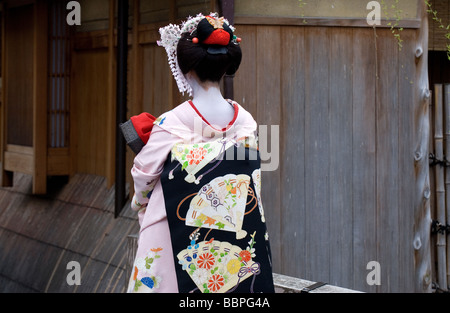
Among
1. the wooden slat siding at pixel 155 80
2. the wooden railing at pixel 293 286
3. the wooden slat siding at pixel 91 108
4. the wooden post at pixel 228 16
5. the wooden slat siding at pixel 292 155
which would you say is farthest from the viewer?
the wooden slat siding at pixel 91 108

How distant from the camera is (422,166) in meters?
6.11

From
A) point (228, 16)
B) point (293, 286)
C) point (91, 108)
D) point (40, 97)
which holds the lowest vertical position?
point (293, 286)

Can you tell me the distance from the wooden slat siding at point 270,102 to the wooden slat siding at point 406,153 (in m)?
1.08

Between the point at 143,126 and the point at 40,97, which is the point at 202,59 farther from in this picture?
the point at 40,97

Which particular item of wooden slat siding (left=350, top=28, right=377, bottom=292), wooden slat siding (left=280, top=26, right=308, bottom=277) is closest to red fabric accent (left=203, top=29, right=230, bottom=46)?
wooden slat siding (left=280, top=26, right=308, bottom=277)

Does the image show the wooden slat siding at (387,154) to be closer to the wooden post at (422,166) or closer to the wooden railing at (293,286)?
the wooden post at (422,166)

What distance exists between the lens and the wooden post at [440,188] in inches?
252

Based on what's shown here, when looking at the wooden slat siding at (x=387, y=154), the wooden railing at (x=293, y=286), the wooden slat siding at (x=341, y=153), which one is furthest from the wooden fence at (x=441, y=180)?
the wooden railing at (x=293, y=286)

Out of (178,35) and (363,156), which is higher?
(178,35)

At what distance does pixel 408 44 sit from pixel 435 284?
2.19 meters

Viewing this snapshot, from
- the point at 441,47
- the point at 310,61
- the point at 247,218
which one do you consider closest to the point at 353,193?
the point at 310,61

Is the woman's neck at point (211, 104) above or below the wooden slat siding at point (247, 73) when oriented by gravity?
below

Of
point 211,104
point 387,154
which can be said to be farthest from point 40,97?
point 211,104

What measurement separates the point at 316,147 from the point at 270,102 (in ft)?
1.81
